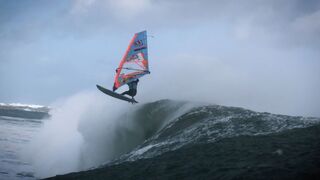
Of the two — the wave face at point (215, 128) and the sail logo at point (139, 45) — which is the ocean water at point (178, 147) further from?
the sail logo at point (139, 45)

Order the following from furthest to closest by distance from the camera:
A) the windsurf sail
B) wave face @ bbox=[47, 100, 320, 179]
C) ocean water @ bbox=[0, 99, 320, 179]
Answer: the windsurf sail < wave face @ bbox=[47, 100, 320, 179] < ocean water @ bbox=[0, 99, 320, 179]

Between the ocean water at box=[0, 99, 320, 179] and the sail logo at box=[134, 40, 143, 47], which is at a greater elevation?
the sail logo at box=[134, 40, 143, 47]

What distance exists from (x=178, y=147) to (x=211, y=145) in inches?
61.7

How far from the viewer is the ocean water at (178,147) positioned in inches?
356

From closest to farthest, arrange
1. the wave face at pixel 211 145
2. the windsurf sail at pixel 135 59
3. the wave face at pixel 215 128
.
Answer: the wave face at pixel 211 145, the wave face at pixel 215 128, the windsurf sail at pixel 135 59

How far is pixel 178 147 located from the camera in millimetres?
12898

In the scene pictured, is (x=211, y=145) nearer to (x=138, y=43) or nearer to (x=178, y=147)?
(x=178, y=147)

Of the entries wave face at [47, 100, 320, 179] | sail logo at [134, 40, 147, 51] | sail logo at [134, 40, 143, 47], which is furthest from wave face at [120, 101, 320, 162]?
sail logo at [134, 40, 143, 47]

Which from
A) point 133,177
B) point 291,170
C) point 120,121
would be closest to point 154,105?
point 120,121

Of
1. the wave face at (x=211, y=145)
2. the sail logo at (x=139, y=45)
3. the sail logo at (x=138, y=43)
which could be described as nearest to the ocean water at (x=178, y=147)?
the wave face at (x=211, y=145)

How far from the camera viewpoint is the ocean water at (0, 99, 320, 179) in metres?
9.03

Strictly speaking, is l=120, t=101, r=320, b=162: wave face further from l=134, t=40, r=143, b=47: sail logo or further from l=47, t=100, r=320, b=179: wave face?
l=134, t=40, r=143, b=47: sail logo

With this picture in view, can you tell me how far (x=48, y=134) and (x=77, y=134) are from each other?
19.5ft

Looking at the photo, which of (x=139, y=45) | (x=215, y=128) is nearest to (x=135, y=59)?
(x=139, y=45)
